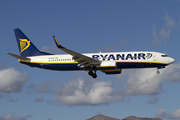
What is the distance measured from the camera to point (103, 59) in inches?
2175

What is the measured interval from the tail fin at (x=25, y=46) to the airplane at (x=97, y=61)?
1.47m

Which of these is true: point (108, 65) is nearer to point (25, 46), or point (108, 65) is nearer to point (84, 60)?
point (84, 60)

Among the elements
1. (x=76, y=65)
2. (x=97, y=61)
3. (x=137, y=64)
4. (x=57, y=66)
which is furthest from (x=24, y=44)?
(x=137, y=64)

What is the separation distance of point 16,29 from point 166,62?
37366 mm

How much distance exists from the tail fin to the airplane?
4.81 feet

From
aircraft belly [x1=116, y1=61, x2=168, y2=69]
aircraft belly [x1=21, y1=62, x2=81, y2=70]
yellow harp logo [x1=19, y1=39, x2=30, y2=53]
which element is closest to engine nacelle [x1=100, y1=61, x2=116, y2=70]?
aircraft belly [x1=116, y1=61, x2=168, y2=69]

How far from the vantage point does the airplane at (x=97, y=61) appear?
53.2 m

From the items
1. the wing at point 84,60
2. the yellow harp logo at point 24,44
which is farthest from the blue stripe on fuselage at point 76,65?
the yellow harp logo at point 24,44

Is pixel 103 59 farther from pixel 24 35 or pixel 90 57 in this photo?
pixel 24 35

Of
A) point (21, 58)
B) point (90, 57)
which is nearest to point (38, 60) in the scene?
point (21, 58)

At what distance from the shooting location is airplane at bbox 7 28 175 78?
175 feet

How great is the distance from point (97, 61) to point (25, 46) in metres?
20.5

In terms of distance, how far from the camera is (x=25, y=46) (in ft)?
211

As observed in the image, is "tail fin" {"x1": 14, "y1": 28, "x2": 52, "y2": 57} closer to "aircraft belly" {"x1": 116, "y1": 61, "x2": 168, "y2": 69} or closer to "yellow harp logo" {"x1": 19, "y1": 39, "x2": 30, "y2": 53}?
"yellow harp logo" {"x1": 19, "y1": 39, "x2": 30, "y2": 53}
